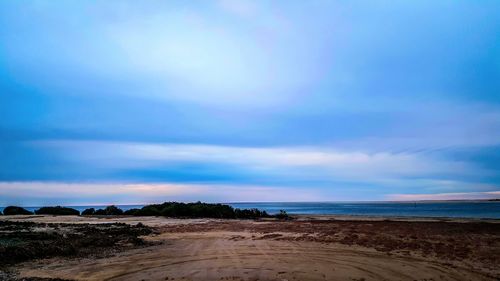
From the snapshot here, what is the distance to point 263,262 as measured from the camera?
13.8m

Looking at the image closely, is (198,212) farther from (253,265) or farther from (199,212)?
(253,265)

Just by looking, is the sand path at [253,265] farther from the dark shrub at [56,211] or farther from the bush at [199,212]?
the dark shrub at [56,211]

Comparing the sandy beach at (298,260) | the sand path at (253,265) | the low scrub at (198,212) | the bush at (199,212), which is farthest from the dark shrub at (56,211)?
the sand path at (253,265)

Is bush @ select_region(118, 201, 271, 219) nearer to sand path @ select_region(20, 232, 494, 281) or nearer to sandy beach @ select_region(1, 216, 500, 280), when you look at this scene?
sandy beach @ select_region(1, 216, 500, 280)

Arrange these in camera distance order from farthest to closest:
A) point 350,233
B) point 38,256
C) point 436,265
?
point 350,233
point 38,256
point 436,265

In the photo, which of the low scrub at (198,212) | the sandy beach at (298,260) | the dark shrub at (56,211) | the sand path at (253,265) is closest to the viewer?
the sand path at (253,265)

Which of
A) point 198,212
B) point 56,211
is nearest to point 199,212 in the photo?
point 198,212

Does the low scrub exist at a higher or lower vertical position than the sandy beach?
higher

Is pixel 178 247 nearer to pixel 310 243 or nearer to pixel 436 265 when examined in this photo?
pixel 310 243

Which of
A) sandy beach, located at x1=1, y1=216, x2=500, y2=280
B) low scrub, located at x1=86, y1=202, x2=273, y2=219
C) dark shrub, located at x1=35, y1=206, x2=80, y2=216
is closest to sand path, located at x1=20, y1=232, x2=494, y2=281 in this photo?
sandy beach, located at x1=1, y1=216, x2=500, y2=280

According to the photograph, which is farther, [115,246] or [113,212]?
[113,212]

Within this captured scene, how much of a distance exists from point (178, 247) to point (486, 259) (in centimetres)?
1268

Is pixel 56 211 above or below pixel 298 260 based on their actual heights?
above

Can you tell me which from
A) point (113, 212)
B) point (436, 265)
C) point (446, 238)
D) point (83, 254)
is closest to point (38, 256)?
point (83, 254)
